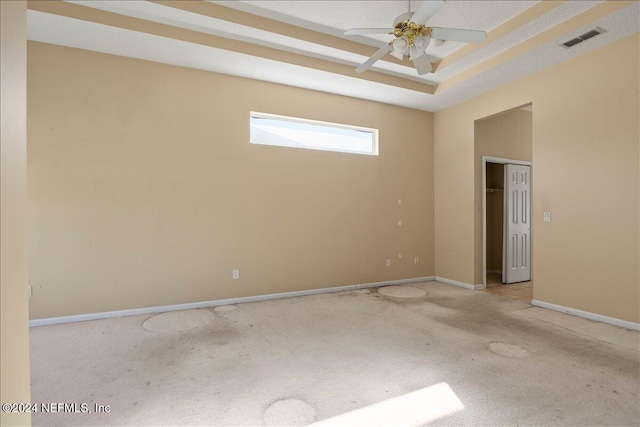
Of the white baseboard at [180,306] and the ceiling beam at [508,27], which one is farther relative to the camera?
the white baseboard at [180,306]

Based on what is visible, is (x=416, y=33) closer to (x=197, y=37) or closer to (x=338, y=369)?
(x=197, y=37)

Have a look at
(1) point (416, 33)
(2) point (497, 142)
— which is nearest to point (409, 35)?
(1) point (416, 33)

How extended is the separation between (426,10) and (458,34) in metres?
0.44

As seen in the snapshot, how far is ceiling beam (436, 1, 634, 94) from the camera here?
2857 mm

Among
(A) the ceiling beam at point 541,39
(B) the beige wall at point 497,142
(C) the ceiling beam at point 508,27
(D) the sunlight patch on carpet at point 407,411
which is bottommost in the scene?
(D) the sunlight patch on carpet at point 407,411

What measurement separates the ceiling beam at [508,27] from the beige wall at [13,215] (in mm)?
3980

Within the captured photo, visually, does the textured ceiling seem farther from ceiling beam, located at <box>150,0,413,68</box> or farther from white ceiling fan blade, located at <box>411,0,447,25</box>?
white ceiling fan blade, located at <box>411,0,447,25</box>

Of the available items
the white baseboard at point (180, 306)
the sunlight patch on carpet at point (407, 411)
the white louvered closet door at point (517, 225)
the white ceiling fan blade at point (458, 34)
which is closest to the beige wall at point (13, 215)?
the sunlight patch on carpet at point (407, 411)

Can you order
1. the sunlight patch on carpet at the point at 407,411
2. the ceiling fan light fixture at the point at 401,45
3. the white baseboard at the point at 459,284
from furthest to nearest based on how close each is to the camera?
the white baseboard at the point at 459,284
the ceiling fan light fixture at the point at 401,45
the sunlight patch on carpet at the point at 407,411

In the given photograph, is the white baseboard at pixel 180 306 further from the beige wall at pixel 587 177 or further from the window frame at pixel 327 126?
the beige wall at pixel 587 177

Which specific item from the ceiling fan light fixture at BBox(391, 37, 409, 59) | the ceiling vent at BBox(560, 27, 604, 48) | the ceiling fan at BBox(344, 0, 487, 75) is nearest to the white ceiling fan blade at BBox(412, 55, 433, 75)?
the ceiling fan at BBox(344, 0, 487, 75)

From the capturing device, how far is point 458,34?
101 inches

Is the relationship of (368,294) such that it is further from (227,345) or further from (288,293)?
(227,345)

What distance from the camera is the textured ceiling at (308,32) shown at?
116 inches
